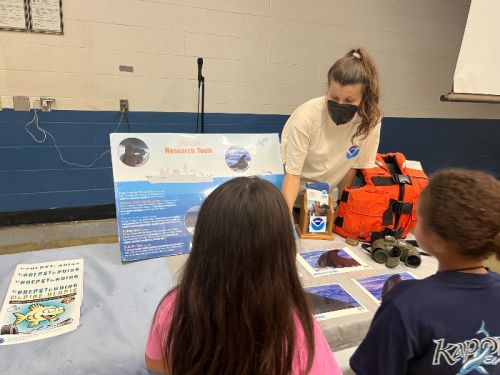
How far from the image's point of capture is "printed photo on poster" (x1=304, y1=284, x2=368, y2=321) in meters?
1.06

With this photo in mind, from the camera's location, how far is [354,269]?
4.25 feet

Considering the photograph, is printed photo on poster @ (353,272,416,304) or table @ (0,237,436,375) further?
printed photo on poster @ (353,272,416,304)

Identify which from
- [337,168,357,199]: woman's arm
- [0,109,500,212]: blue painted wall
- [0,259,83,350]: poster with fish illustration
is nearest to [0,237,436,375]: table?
[0,259,83,350]: poster with fish illustration

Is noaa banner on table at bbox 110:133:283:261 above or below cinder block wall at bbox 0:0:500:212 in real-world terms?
below

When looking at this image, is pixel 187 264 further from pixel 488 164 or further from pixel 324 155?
pixel 488 164

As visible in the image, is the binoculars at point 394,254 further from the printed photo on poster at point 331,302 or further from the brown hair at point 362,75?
the brown hair at point 362,75

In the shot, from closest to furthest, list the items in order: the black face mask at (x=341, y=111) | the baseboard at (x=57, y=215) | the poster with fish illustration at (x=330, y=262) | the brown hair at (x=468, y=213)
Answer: the brown hair at (x=468, y=213)
the poster with fish illustration at (x=330, y=262)
the black face mask at (x=341, y=111)
the baseboard at (x=57, y=215)

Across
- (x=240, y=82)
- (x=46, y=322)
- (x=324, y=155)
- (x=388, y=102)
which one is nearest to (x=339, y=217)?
(x=324, y=155)

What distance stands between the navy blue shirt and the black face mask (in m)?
0.82

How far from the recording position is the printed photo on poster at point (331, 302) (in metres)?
1.06

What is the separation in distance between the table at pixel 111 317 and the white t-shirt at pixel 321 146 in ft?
1.13

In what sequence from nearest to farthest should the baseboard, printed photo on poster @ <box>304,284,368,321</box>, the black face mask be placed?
printed photo on poster @ <box>304,284,368,321</box> → the black face mask → the baseboard

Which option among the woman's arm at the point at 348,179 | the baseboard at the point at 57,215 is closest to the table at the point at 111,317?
the woman's arm at the point at 348,179

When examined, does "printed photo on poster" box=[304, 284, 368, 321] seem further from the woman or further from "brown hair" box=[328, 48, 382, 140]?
"brown hair" box=[328, 48, 382, 140]
